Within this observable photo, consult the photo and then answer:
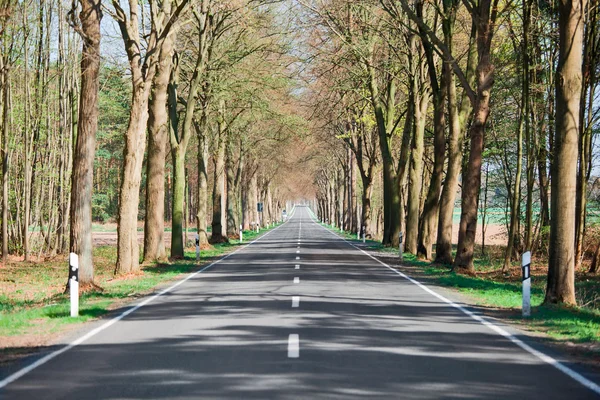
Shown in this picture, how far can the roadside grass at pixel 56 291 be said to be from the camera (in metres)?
12.8

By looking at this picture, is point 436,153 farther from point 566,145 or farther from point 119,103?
point 119,103

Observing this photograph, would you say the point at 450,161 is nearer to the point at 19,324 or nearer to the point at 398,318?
the point at 398,318

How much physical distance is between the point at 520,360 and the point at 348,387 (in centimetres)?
272

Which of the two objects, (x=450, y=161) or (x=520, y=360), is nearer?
(x=520, y=360)

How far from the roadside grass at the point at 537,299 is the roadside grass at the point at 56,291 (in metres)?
7.70

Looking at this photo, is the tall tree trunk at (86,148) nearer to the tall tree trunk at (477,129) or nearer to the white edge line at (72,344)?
the white edge line at (72,344)

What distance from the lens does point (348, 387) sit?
7.47 m

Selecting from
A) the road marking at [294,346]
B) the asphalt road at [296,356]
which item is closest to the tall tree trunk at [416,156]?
the asphalt road at [296,356]

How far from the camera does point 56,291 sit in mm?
19797

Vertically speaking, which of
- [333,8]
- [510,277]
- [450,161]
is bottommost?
[510,277]

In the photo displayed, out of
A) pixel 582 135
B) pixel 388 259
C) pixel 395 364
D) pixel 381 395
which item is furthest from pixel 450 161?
pixel 381 395

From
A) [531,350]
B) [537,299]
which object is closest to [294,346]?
[531,350]

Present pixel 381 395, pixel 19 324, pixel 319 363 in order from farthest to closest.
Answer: pixel 19 324
pixel 319 363
pixel 381 395

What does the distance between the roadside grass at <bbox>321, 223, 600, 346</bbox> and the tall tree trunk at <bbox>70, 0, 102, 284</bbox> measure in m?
8.98
